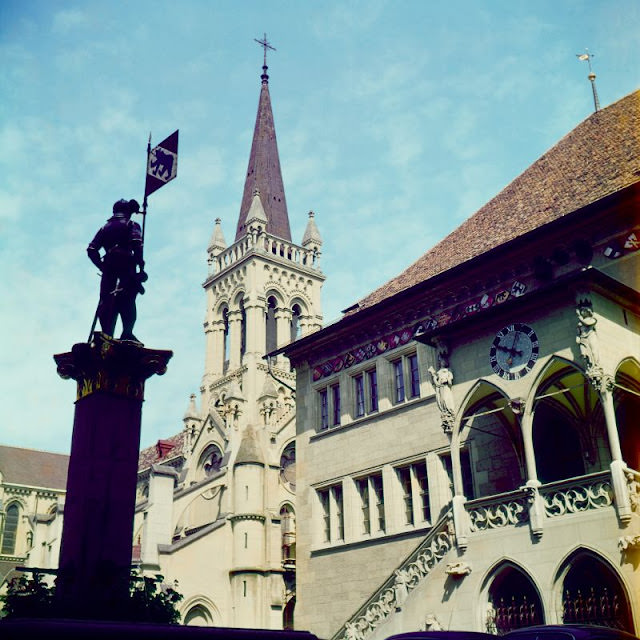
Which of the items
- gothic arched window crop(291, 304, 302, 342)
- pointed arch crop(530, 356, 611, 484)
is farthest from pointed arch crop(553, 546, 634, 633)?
gothic arched window crop(291, 304, 302, 342)

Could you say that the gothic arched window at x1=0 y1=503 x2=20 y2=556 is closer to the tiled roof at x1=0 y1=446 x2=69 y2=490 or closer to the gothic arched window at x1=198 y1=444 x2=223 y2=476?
the tiled roof at x1=0 y1=446 x2=69 y2=490

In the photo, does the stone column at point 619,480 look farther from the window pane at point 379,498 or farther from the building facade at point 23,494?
the building facade at point 23,494

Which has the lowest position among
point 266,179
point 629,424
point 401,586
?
point 401,586

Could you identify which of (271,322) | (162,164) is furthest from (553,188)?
(271,322)

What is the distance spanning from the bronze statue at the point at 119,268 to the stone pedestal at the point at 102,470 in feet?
2.09

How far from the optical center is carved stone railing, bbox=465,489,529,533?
16.9m

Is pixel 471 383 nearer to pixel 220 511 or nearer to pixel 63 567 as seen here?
pixel 63 567

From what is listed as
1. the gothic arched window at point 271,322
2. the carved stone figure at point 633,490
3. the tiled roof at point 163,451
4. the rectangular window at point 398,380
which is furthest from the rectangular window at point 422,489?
the tiled roof at point 163,451

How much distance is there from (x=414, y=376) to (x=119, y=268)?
543 inches

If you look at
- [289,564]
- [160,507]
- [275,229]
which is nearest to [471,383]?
[160,507]

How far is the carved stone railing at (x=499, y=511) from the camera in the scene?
55.4 feet

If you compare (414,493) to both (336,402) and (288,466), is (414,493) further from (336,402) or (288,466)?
(288,466)

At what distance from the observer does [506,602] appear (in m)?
17.3

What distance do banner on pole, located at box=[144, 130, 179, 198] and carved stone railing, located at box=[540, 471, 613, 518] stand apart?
10215mm
